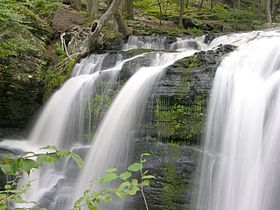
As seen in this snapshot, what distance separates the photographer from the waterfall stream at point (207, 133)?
15.4 feet

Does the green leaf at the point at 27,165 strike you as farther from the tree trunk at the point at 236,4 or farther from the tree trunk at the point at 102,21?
→ the tree trunk at the point at 236,4

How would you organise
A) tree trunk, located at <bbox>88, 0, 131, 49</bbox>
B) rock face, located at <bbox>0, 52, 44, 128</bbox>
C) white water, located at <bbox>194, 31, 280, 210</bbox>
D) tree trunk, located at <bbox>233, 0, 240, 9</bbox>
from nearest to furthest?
1. white water, located at <bbox>194, 31, 280, 210</bbox>
2. rock face, located at <bbox>0, 52, 44, 128</bbox>
3. tree trunk, located at <bbox>88, 0, 131, 49</bbox>
4. tree trunk, located at <bbox>233, 0, 240, 9</bbox>

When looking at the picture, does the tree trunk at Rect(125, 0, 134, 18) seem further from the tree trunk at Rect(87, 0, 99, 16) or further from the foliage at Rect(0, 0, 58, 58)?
the foliage at Rect(0, 0, 58, 58)

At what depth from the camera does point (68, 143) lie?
7.16 metres

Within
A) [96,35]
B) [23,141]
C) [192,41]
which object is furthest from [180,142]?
[192,41]

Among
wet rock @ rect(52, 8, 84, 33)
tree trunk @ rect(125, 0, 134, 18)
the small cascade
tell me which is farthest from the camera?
tree trunk @ rect(125, 0, 134, 18)

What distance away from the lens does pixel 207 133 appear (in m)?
5.24

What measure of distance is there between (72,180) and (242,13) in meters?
14.4

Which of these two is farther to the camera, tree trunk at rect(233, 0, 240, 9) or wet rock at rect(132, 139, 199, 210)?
tree trunk at rect(233, 0, 240, 9)

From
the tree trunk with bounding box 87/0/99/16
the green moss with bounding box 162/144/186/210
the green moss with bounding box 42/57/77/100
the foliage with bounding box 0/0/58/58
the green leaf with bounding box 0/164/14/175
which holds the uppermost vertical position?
the tree trunk with bounding box 87/0/99/16

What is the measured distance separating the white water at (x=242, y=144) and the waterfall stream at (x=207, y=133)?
1cm

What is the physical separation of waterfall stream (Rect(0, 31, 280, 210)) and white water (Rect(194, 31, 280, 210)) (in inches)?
0.5

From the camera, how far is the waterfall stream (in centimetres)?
470

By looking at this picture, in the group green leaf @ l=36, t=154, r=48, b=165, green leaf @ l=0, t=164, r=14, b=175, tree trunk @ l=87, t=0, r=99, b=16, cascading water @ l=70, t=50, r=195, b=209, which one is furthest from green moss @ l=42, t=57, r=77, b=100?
green leaf @ l=36, t=154, r=48, b=165
